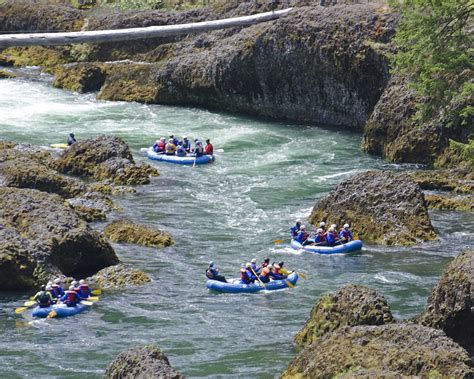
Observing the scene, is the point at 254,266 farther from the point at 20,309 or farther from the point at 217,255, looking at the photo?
the point at 20,309

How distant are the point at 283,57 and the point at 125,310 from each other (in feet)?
81.7

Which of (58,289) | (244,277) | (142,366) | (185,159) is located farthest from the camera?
(185,159)

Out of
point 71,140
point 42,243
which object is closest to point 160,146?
point 71,140

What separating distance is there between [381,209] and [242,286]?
5.98m

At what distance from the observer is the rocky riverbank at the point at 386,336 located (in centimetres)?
1648

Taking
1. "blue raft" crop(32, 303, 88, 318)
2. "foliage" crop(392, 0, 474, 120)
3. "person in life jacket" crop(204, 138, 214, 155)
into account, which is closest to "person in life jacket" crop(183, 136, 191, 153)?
"person in life jacket" crop(204, 138, 214, 155)

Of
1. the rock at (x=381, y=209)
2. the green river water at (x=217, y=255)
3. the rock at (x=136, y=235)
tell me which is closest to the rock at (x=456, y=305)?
the green river water at (x=217, y=255)

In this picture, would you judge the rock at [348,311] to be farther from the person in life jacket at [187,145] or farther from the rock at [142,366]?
the person in life jacket at [187,145]

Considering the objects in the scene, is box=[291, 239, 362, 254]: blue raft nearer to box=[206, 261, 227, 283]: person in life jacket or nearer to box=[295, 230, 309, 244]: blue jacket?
box=[295, 230, 309, 244]: blue jacket

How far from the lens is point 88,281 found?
26.1 m

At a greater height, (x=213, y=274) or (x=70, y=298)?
(x=213, y=274)

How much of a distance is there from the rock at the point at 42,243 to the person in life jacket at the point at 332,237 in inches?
236

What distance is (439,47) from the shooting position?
105 ft

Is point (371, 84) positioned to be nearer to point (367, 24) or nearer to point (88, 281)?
point (367, 24)
